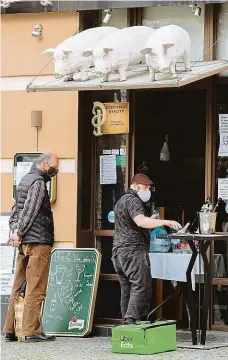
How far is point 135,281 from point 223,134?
7.01ft

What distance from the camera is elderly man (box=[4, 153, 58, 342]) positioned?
1145 centimetres

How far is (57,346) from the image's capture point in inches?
449

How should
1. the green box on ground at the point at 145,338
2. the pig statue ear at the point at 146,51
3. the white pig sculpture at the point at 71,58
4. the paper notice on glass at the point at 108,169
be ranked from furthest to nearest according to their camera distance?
1. the paper notice on glass at the point at 108,169
2. the white pig sculpture at the point at 71,58
3. the pig statue ear at the point at 146,51
4. the green box on ground at the point at 145,338

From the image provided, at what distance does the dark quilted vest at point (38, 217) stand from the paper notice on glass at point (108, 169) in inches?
49.1

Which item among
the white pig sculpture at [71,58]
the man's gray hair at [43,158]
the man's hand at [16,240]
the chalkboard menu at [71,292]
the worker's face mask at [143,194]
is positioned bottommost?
the chalkboard menu at [71,292]

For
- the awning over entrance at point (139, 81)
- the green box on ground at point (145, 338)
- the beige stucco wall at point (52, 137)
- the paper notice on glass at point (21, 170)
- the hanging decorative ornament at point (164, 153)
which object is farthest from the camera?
the hanging decorative ornament at point (164, 153)

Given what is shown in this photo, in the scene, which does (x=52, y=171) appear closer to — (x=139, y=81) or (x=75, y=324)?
(x=139, y=81)

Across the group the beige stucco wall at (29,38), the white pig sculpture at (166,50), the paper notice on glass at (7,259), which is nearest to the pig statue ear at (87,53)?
the white pig sculpture at (166,50)

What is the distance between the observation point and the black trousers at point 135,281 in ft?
37.3

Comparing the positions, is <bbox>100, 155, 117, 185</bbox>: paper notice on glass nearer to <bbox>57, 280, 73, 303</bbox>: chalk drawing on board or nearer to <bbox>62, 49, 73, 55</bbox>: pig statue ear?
<bbox>57, 280, 73, 303</bbox>: chalk drawing on board

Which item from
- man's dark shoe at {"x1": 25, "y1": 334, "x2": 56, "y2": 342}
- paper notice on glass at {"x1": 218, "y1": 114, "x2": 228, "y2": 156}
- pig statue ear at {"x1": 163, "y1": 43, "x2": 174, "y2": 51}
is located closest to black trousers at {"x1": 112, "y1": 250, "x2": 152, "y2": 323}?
man's dark shoe at {"x1": 25, "y1": 334, "x2": 56, "y2": 342}

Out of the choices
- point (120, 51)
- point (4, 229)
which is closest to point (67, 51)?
point (120, 51)

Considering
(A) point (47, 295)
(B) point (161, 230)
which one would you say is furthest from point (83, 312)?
(B) point (161, 230)

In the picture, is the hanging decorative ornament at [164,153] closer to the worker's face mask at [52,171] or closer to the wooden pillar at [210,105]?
the wooden pillar at [210,105]
